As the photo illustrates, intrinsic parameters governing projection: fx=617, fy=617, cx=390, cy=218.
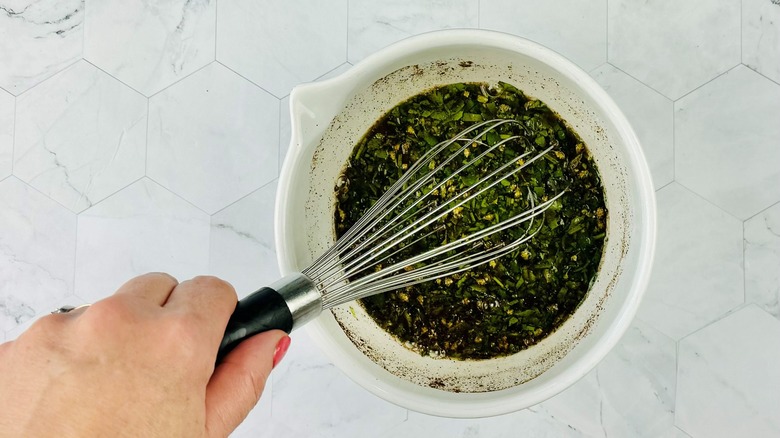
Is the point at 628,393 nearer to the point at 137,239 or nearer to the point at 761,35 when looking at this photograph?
the point at 761,35

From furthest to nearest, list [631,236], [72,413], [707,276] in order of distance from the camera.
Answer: [707,276] < [631,236] < [72,413]

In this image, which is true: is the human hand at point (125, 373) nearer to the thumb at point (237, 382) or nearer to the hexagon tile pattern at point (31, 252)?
the thumb at point (237, 382)

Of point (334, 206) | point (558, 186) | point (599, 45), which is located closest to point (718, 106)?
point (599, 45)

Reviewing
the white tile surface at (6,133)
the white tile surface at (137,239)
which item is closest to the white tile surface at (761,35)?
the white tile surface at (137,239)

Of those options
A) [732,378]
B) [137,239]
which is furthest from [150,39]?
[732,378]

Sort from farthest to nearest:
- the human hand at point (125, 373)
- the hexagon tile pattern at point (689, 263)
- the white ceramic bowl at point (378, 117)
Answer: the hexagon tile pattern at point (689, 263), the white ceramic bowl at point (378, 117), the human hand at point (125, 373)

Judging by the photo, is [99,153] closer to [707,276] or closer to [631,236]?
[631,236]
